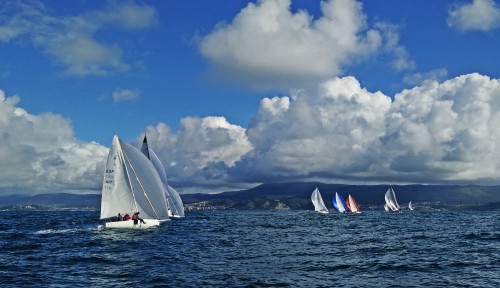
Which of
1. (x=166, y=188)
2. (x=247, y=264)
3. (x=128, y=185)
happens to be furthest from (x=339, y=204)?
(x=247, y=264)

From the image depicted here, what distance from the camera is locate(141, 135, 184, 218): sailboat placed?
105m

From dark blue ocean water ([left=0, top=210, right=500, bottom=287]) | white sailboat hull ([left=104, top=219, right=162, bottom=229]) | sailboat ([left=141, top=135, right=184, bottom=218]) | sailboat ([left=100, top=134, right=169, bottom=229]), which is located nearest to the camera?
dark blue ocean water ([left=0, top=210, right=500, bottom=287])

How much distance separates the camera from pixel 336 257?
4328cm

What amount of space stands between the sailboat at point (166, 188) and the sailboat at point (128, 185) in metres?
29.5

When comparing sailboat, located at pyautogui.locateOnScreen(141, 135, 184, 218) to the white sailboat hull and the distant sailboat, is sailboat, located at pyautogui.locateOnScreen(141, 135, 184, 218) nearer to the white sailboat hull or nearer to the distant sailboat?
the white sailboat hull

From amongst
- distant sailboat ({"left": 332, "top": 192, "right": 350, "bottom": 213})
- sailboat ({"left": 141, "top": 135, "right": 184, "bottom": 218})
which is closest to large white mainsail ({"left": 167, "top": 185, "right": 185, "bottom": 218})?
sailboat ({"left": 141, "top": 135, "right": 184, "bottom": 218})

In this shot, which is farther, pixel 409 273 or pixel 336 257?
pixel 336 257

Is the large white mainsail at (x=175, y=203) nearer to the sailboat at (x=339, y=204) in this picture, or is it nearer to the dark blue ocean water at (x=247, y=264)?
the dark blue ocean water at (x=247, y=264)

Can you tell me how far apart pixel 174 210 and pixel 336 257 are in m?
83.1

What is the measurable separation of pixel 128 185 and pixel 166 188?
36226 millimetres

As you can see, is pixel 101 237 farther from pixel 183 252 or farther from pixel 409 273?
pixel 409 273

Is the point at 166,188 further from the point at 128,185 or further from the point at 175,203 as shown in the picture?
the point at 128,185

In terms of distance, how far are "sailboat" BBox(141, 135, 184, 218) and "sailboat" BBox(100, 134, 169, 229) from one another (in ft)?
96.9

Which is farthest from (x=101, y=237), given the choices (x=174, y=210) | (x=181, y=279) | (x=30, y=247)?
(x=174, y=210)
